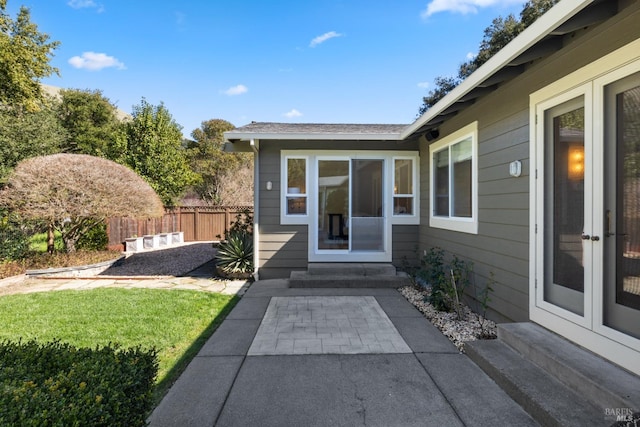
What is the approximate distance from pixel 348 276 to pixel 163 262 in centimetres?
564

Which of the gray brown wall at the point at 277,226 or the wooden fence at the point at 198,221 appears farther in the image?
the wooden fence at the point at 198,221

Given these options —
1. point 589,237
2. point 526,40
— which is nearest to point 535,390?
point 589,237

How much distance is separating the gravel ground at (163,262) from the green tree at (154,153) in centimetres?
→ 397

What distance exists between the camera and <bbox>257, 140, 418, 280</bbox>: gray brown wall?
691 cm

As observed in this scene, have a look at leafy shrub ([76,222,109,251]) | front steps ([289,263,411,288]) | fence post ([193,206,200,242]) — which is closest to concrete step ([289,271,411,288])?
front steps ([289,263,411,288])

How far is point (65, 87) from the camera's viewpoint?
707 inches

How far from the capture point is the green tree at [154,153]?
47.4 feet

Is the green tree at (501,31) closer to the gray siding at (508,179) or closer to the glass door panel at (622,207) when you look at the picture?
the gray siding at (508,179)

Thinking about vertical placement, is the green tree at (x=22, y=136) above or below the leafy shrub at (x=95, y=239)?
above

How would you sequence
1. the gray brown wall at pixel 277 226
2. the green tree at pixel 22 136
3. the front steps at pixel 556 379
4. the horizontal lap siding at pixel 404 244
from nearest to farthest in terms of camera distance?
the front steps at pixel 556 379 < the gray brown wall at pixel 277 226 < the horizontal lap siding at pixel 404 244 < the green tree at pixel 22 136

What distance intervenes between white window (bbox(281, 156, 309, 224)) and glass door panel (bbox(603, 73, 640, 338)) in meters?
5.04

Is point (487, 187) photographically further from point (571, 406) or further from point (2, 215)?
point (2, 215)

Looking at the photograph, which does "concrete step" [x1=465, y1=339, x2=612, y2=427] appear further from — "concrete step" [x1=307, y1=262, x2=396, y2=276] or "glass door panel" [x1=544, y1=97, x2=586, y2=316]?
"concrete step" [x1=307, y1=262, x2=396, y2=276]

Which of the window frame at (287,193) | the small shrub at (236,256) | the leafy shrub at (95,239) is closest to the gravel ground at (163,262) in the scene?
the leafy shrub at (95,239)
